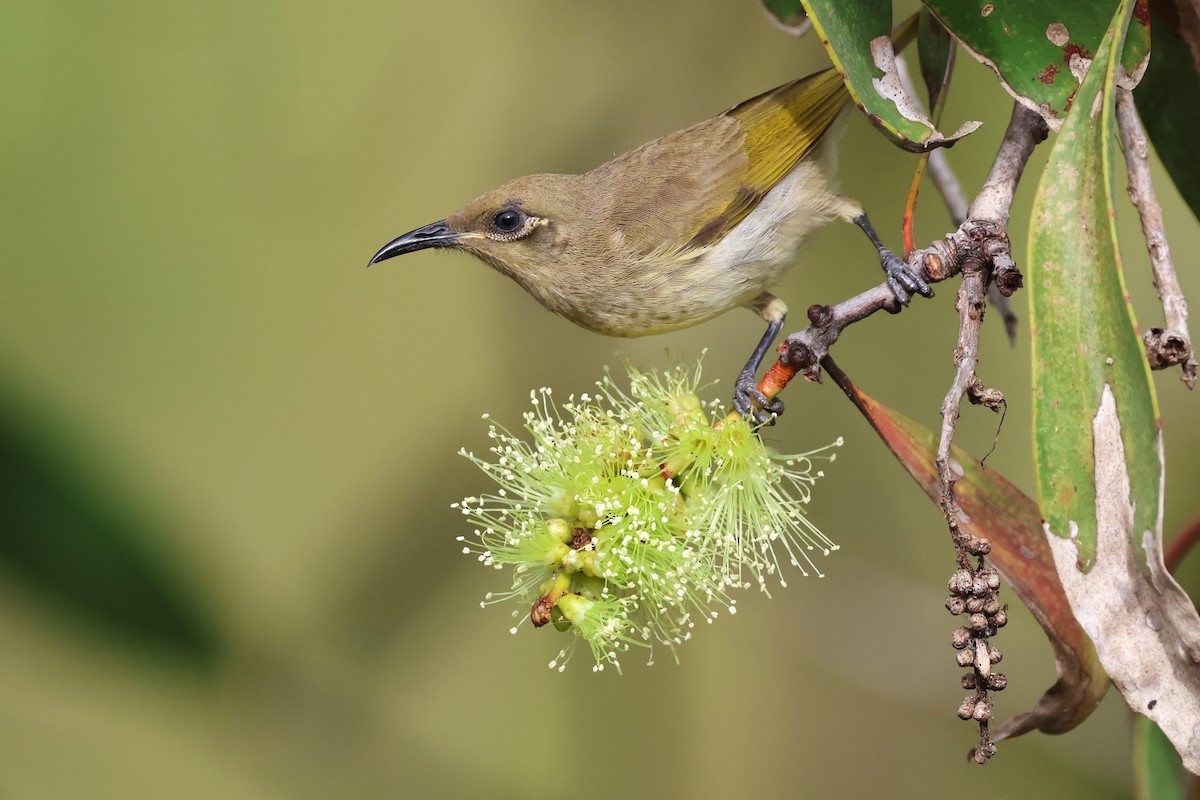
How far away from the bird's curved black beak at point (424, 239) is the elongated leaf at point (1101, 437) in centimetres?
104

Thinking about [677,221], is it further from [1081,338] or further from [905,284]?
[1081,338]

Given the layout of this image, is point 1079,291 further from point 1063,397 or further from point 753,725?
point 753,725

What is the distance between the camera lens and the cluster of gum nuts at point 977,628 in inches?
36.0

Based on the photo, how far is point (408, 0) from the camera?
329 centimetres

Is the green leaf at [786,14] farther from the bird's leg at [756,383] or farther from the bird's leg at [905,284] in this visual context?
the bird's leg at [905,284]

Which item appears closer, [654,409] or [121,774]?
[654,409]

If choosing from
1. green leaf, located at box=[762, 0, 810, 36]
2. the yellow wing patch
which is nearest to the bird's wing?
the yellow wing patch

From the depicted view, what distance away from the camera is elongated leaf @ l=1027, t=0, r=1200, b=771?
0.98 metres

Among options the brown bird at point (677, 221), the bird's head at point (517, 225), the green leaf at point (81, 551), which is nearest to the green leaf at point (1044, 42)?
the brown bird at point (677, 221)

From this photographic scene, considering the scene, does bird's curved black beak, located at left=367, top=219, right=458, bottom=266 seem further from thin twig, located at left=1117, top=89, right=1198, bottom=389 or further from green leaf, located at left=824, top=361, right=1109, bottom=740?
thin twig, located at left=1117, top=89, right=1198, bottom=389

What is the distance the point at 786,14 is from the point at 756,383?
58cm

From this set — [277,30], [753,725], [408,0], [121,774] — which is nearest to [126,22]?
[277,30]

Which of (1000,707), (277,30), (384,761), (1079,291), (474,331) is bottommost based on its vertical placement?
(1000,707)

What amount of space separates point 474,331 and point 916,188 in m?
2.02
